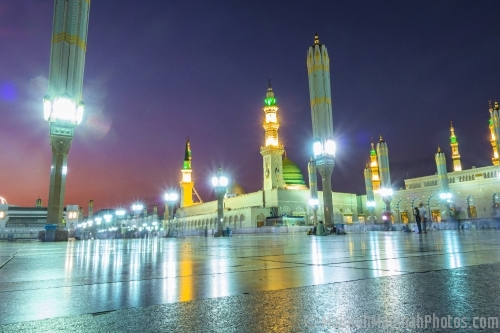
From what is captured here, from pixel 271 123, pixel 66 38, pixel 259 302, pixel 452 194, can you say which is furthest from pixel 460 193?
pixel 259 302

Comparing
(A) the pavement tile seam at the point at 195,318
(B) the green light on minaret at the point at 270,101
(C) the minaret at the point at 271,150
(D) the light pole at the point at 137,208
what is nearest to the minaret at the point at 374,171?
(C) the minaret at the point at 271,150

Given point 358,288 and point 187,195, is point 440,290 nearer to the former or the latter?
point 358,288

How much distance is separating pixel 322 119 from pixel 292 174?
4544cm

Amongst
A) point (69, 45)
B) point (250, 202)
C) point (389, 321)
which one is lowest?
point (389, 321)

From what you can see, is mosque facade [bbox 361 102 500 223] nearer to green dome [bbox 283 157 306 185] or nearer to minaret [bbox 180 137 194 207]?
green dome [bbox 283 157 306 185]

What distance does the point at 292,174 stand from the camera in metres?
70.4

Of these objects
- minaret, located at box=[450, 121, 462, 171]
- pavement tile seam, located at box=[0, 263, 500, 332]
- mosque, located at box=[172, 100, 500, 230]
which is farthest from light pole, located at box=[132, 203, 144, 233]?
pavement tile seam, located at box=[0, 263, 500, 332]

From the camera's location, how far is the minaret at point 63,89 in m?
15.9

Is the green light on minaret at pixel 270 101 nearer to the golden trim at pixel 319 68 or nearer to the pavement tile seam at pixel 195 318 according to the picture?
the golden trim at pixel 319 68

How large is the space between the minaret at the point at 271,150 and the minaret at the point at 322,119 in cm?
3390

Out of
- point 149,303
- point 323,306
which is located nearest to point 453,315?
point 323,306

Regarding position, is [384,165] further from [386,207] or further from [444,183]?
[444,183]

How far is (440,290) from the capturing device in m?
1.88

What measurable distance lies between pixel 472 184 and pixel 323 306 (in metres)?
58.2
